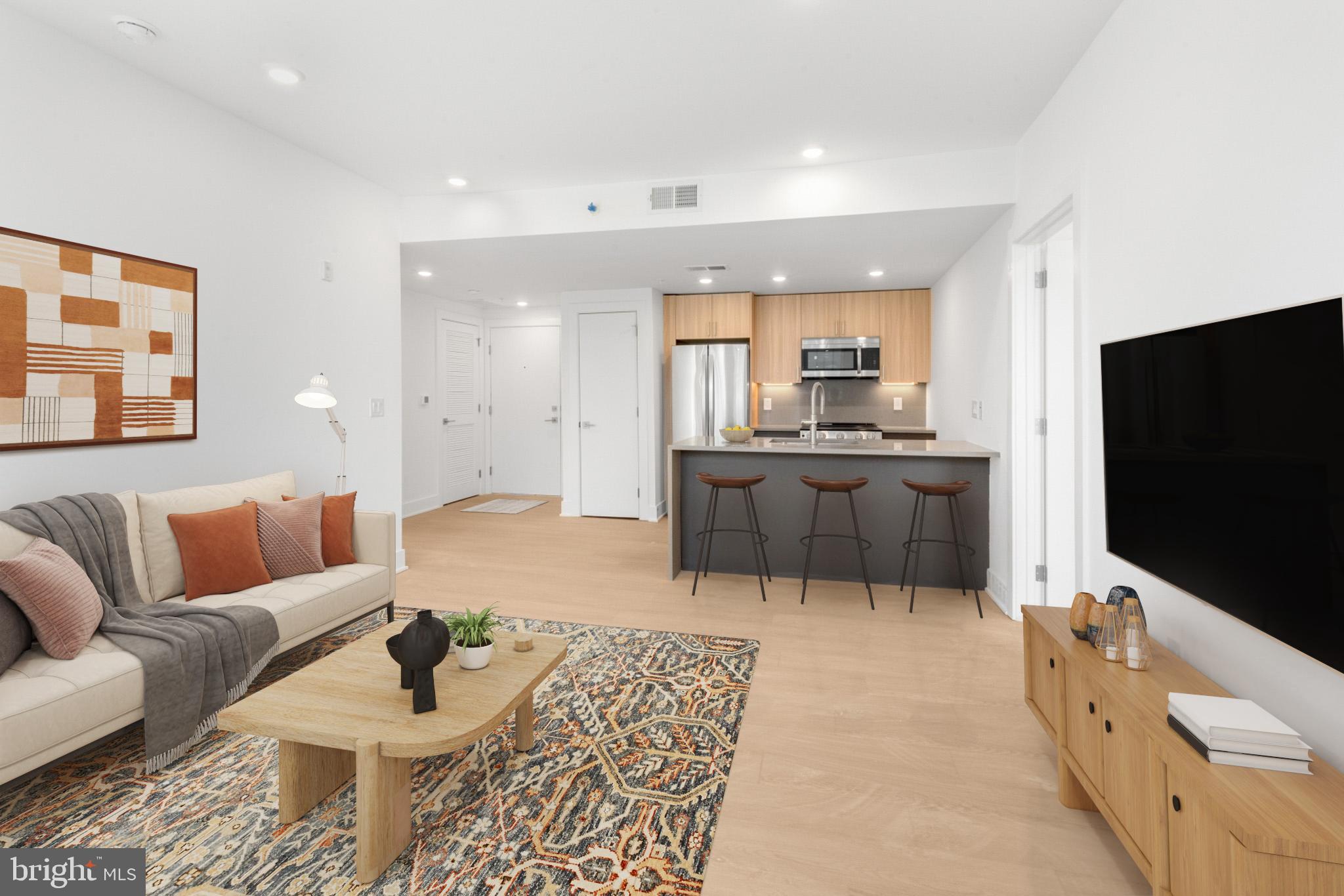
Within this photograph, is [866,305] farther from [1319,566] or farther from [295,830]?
[295,830]

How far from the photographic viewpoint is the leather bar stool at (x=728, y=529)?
4129 mm

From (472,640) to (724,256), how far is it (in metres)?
3.78

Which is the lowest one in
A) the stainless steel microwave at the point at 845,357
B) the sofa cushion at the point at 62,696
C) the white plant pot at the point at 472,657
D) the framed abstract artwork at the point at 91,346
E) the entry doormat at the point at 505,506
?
the sofa cushion at the point at 62,696

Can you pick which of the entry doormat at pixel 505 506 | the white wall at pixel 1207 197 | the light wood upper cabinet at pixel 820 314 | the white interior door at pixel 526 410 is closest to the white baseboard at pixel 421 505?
the entry doormat at pixel 505 506

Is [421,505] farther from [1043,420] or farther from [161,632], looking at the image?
[1043,420]

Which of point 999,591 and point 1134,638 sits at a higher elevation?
point 1134,638

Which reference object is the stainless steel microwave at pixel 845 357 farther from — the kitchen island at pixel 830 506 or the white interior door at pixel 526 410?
the white interior door at pixel 526 410

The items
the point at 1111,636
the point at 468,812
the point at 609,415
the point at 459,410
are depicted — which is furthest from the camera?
the point at 459,410

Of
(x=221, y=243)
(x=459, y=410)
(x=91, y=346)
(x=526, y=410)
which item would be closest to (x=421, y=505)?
(x=459, y=410)

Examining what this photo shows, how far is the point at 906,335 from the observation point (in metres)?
6.61

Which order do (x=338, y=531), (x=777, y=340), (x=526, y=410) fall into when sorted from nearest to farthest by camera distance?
1. (x=338, y=531)
2. (x=777, y=340)
3. (x=526, y=410)

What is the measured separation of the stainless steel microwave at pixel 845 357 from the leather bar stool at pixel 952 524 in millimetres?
2564

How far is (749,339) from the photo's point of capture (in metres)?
6.73

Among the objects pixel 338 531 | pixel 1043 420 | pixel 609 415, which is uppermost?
pixel 609 415
